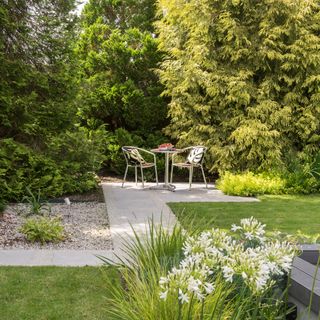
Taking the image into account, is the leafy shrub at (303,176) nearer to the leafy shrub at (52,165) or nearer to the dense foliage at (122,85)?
the dense foliage at (122,85)

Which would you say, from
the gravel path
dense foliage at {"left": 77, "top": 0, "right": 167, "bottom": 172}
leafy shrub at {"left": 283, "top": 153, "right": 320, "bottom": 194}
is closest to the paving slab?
the gravel path

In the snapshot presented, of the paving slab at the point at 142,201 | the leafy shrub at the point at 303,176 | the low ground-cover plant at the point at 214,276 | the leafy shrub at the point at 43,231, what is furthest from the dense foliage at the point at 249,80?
the low ground-cover plant at the point at 214,276

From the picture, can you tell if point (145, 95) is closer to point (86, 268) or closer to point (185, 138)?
point (185, 138)

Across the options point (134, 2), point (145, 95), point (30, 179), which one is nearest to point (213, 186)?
point (145, 95)

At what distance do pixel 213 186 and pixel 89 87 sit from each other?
3.38 metres

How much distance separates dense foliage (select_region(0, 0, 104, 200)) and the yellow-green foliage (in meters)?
2.53

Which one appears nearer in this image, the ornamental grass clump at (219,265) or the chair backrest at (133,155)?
the ornamental grass clump at (219,265)

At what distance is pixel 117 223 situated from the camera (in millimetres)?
5957

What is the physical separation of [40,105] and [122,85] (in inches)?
124

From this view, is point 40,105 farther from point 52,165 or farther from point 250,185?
point 250,185

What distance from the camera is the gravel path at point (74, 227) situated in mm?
4992

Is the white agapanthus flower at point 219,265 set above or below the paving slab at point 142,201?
above

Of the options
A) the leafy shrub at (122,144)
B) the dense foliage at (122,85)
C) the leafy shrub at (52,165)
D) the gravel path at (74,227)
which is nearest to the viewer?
the gravel path at (74,227)

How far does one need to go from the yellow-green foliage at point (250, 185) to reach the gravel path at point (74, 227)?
8.39 feet
